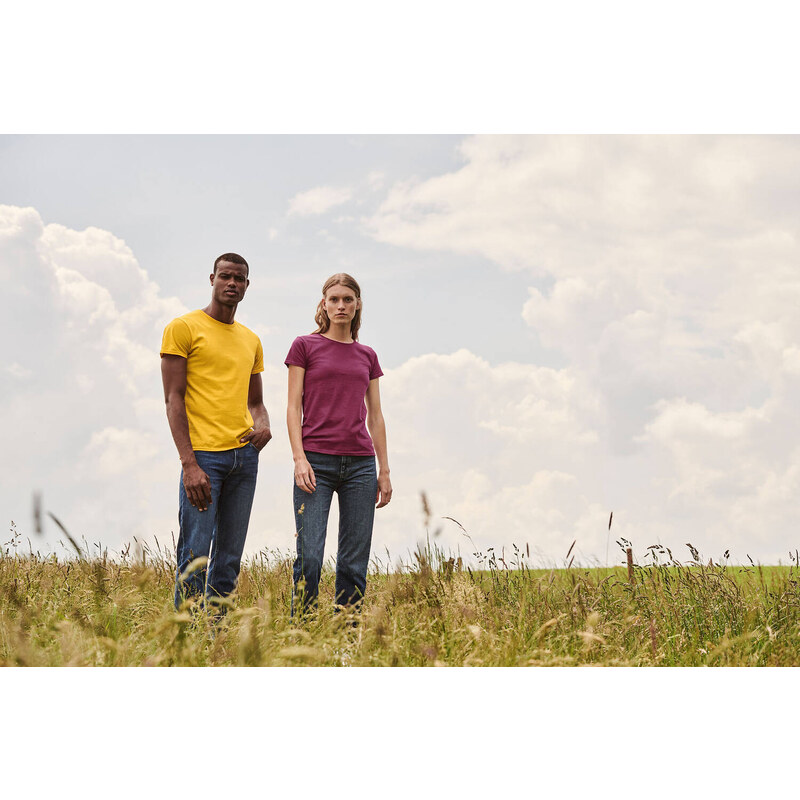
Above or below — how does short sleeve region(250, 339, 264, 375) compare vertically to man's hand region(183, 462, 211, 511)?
above

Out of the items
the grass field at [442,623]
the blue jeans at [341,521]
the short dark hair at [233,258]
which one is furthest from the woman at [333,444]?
the short dark hair at [233,258]

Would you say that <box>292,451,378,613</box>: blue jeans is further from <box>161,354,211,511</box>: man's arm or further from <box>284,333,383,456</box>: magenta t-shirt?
<box>161,354,211,511</box>: man's arm

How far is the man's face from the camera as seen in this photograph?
4.32 meters

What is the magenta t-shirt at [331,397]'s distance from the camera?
419cm

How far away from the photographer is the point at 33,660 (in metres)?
3.15

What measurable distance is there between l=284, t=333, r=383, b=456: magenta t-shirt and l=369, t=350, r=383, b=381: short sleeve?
0.52 ft

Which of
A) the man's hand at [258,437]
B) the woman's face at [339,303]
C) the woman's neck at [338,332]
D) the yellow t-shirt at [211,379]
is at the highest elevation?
the woman's face at [339,303]

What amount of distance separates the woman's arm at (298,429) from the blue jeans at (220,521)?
416 mm

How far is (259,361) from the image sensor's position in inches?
183

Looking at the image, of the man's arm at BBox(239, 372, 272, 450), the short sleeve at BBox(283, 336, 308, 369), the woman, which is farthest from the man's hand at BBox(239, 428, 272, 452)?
the short sleeve at BBox(283, 336, 308, 369)

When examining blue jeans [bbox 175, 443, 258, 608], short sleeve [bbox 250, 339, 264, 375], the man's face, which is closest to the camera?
blue jeans [bbox 175, 443, 258, 608]

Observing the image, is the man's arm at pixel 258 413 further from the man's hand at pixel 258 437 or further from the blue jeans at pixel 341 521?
the blue jeans at pixel 341 521

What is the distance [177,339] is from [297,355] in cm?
70

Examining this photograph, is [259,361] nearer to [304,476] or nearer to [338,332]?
[338,332]
